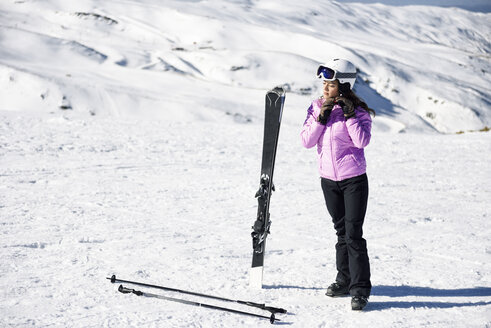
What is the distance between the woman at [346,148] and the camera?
11.4 ft

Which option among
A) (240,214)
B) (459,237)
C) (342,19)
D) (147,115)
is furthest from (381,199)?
(342,19)

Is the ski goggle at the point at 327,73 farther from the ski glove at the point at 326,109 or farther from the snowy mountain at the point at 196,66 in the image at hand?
the snowy mountain at the point at 196,66

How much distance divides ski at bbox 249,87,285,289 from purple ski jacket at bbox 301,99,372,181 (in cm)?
31

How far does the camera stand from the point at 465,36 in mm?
122000

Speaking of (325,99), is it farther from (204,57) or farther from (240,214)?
(204,57)

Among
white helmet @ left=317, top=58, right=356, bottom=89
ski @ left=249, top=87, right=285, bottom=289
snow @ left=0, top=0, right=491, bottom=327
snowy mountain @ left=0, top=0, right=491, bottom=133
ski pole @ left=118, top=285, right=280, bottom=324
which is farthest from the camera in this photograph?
snowy mountain @ left=0, top=0, right=491, bottom=133

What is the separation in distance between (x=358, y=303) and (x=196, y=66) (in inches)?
1296

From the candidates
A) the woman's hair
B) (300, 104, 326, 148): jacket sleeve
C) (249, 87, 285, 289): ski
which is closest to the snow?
(249, 87, 285, 289): ski

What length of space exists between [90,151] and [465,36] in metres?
132

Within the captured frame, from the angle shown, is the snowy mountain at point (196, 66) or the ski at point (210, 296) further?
the snowy mountain at point (196, 66)

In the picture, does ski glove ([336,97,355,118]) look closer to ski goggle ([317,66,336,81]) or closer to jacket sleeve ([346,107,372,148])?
jacket sleeve ([346,107,372,148])

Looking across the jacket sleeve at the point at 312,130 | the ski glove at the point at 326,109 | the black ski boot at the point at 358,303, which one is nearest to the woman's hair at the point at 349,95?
the ski glove at the point at 326,109

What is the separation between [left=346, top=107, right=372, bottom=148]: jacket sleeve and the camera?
135 inches

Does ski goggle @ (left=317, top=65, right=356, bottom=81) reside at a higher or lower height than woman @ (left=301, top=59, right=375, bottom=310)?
higher
